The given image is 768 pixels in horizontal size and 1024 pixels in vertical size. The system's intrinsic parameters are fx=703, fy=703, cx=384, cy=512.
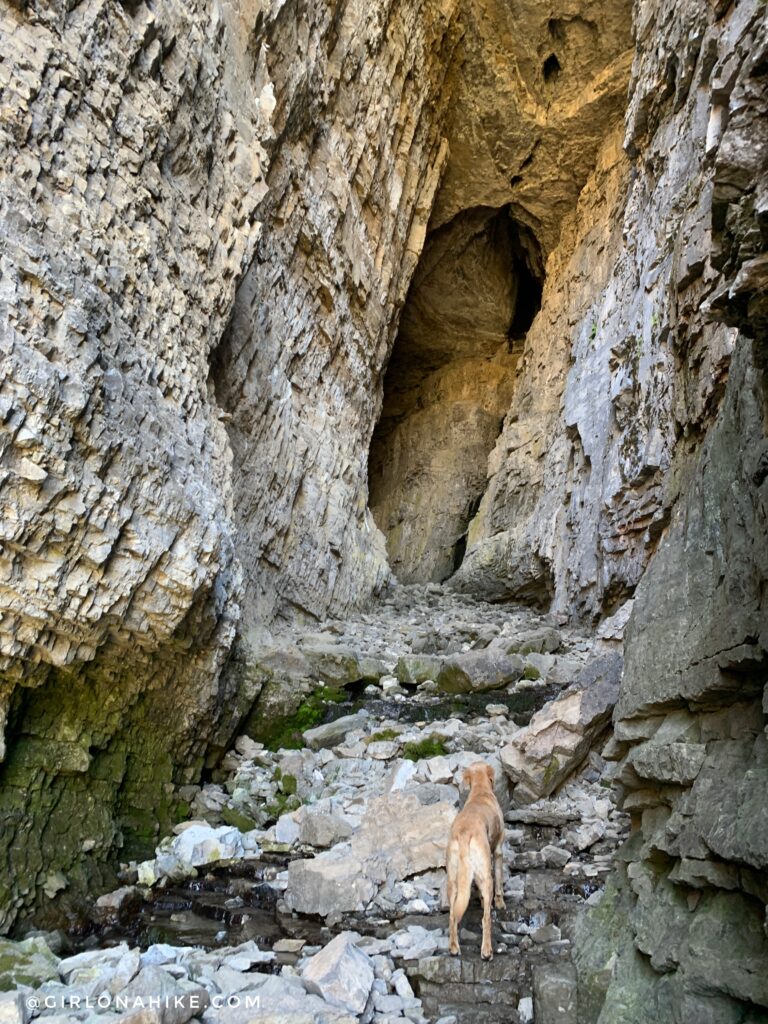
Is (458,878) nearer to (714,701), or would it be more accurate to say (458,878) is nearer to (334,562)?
(714,701)

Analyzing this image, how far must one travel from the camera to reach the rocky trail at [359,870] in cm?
458

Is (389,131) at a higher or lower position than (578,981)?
higher

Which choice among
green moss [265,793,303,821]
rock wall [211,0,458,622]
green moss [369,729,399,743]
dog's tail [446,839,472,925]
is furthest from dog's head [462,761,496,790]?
rock wall [211,0,458,622]

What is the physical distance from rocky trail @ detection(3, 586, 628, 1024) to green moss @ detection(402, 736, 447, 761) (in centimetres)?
4

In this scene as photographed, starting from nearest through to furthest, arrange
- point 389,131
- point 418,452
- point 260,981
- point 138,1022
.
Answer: point 138,1022
point 260,981
point 389,131
point 418,452

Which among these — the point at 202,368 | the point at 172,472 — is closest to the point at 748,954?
the point at 172,472

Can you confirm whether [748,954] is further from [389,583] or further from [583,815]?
[389,583]

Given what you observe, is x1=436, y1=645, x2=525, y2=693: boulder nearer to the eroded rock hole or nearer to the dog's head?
the dog's head

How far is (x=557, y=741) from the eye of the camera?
8047mm

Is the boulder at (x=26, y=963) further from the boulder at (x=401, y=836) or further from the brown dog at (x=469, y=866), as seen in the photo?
the brown dog at (x=469, y=866)

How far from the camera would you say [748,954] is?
9.53 feet

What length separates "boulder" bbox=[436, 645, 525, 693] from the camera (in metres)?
12.9

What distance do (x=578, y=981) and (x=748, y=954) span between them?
1591mm

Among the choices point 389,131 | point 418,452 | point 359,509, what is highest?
point 389,131
